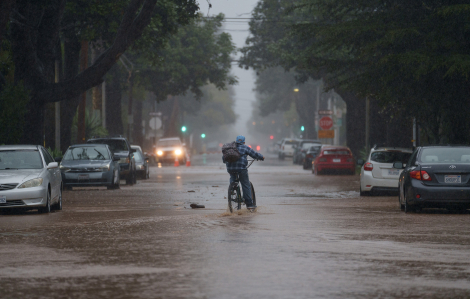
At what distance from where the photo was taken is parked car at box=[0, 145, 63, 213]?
58.6ft

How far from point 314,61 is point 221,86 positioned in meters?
33.3

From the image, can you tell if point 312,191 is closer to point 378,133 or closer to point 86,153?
point 86,153

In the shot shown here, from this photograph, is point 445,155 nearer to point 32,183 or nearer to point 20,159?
point 32,183

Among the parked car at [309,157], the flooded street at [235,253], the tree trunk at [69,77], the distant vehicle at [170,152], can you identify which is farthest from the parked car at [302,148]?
the flooded street at [235,253]

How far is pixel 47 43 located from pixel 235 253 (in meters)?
20.0

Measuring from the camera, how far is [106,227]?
14.9m

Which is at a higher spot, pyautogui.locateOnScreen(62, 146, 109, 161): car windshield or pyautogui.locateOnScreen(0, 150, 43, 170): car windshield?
pyautogui.locateOnScreen(62, 146, 109, 161): car windshield

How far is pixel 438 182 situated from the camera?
17.5 m

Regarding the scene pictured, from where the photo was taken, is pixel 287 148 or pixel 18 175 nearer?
pixel 18 175

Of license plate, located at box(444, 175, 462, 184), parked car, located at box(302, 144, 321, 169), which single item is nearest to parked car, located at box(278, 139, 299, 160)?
parked car, located at box(302, 144, 321, 169)

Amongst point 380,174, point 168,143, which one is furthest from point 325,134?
point 380,174

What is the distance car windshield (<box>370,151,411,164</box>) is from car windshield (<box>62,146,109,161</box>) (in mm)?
9218

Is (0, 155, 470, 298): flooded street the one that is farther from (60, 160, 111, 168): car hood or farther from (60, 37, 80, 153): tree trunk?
(60, 37, 80, 153): tree trunk

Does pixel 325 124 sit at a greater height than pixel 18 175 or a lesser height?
greater
